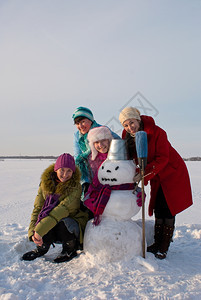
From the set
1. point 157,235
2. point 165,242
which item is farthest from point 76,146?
point 165,242

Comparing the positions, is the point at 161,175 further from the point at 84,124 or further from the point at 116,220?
the point at 84,124

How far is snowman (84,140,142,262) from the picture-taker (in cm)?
253

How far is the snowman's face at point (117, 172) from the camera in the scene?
264cm

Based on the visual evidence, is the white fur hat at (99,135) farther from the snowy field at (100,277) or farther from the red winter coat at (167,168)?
the snowy field at (100,277)

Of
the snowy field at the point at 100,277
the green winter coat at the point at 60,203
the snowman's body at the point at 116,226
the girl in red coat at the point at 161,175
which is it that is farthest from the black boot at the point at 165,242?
the green winter coat at the point at 60,203

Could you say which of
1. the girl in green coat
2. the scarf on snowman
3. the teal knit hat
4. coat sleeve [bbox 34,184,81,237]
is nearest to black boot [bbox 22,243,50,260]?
the girl in green coat

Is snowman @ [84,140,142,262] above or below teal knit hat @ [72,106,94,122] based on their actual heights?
below

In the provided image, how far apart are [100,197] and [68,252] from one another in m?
0.71

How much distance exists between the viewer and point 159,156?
9.22 ft

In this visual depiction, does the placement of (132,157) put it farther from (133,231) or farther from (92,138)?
(133,231)

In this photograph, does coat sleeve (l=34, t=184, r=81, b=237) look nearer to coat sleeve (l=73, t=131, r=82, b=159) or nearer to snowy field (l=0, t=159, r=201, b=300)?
snowy field (l=0, t=159, r=201, b=300)

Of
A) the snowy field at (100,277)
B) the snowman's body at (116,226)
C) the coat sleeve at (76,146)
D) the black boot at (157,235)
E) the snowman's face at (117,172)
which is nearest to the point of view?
the snowy field at (100,277)

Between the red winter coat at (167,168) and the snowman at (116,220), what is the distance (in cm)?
27

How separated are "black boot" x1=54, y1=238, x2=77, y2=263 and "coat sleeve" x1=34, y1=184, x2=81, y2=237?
0.27 meters
